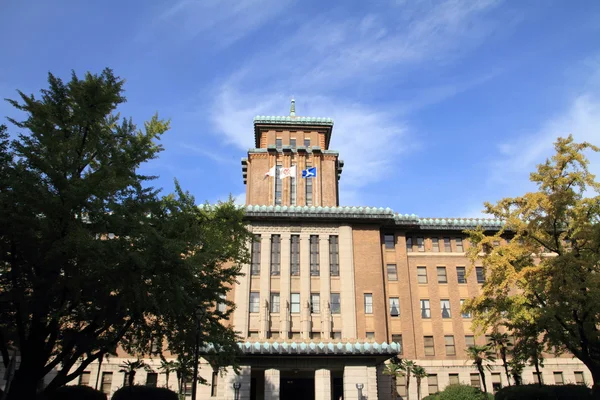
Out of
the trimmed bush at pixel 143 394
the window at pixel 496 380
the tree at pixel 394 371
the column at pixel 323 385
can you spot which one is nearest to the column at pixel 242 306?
the column at pixel 323 385

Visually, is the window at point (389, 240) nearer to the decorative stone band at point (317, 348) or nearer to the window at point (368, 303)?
the window at point (368, 303)

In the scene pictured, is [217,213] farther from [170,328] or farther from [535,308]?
[535,308]

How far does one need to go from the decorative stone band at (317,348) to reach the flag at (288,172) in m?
23.9

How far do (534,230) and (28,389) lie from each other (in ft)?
84.3

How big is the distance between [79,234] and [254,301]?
91.3ft

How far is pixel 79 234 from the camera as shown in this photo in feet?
47.3

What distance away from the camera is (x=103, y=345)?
698 inches

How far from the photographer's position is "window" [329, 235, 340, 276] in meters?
42.7

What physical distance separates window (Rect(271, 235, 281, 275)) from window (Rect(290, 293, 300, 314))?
2.60 m

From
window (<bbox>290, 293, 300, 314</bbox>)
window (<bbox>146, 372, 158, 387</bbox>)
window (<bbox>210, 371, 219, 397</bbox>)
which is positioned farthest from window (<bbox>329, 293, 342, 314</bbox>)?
window (<bbox>146, 372, 158, 387</bbox>)

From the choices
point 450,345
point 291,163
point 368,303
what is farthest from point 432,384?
point 291,163

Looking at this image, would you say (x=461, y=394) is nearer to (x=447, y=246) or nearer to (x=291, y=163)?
(x=447, y=246)

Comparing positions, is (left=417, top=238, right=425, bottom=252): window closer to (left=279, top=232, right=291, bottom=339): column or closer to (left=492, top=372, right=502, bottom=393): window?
(left=492, top=372, right=502, bottom=393): window

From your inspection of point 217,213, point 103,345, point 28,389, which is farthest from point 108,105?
point 28,389
